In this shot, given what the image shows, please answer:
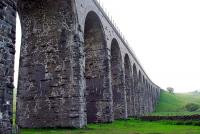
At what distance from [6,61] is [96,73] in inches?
465

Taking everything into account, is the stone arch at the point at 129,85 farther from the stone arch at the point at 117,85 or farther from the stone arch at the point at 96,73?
the stone arch at the point at 96,73

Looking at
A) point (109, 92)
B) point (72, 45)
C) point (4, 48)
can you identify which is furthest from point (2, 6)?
point (109, 92)

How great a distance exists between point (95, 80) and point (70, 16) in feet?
21.3

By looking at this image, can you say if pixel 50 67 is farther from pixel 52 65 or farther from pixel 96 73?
pixel 96 73

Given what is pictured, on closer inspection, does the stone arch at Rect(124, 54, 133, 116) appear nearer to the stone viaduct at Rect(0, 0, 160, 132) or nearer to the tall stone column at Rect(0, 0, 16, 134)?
the stone viaduct at Rect(0, 0, 160, 132)

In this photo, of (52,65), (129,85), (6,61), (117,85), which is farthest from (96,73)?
(6,61)

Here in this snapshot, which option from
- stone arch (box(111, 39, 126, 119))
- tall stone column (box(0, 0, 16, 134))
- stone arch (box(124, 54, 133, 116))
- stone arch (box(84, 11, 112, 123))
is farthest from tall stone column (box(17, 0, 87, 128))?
stone arch (box(124, 54, 133, 116))

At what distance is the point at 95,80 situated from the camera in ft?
65.1

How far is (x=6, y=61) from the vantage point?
331 inches

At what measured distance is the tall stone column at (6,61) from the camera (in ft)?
26.5

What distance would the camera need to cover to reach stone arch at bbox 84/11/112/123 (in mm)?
19098

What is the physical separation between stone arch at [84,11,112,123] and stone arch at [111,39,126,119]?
14.2ft

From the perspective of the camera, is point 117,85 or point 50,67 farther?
point 117,85

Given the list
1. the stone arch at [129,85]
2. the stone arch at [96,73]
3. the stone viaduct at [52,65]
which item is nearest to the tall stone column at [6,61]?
the stone viaduct at [52,65]
